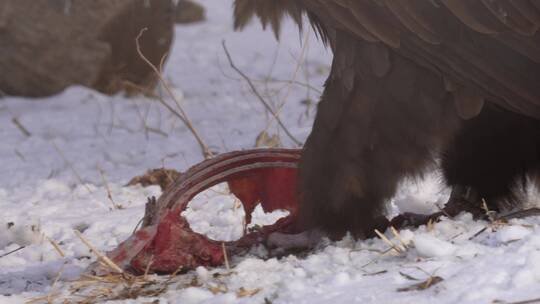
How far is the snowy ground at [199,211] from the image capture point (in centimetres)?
268

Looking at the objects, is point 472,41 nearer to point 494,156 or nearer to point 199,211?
point 494,156

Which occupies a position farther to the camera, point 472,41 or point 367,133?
point 367,133

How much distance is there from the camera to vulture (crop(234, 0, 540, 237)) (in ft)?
9.98

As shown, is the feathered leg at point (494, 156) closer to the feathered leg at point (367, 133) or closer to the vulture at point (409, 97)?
the vulture at point (409, 97)

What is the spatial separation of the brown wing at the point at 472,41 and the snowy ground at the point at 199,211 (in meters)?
0.36

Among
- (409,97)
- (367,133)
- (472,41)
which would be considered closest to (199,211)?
(367,133)

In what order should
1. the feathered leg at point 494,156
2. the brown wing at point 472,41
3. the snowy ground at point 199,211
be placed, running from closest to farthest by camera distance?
the snowy ground at point 199,211 → the brown wing at point 472,41 → the feathered leg at point 494,156

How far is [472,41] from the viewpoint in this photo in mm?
3057

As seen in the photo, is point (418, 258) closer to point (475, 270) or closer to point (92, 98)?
point (475, 270)

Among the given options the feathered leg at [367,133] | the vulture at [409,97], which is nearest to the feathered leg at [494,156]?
the vulture at [409,97]

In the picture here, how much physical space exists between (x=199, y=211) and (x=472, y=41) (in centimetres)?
137

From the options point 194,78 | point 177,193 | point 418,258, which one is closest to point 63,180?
point 177,193

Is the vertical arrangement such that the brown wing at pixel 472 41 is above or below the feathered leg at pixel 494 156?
above

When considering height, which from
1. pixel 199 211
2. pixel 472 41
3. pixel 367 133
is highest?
pixel 472 41
